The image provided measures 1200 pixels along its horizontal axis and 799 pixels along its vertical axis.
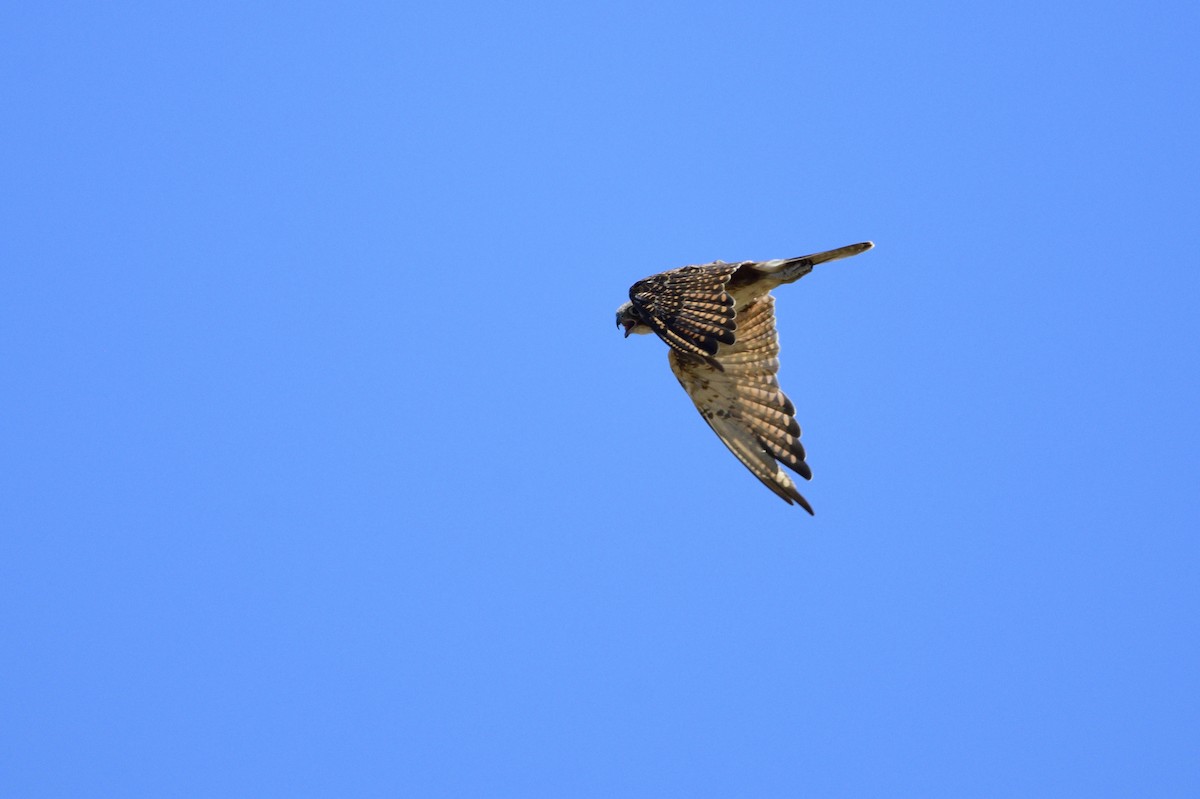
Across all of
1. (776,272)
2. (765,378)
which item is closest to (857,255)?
(776,272)

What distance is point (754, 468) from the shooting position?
53.8 feet

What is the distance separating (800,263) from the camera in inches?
616

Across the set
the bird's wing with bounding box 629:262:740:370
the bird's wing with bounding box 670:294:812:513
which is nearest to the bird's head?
the bird's wing with bounding box 670:294:812:513

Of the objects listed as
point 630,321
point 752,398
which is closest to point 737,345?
point 752,398

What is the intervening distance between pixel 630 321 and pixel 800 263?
6.42 feet

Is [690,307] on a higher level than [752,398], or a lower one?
lower

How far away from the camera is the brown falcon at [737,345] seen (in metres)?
14.4

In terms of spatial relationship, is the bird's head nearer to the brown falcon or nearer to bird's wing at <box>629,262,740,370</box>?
the brown falcon

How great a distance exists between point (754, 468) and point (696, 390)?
123cm

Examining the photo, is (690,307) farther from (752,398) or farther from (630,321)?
(752,398)

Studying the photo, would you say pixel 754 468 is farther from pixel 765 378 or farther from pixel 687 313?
pixel 687 313

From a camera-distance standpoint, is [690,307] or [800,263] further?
[800,263]

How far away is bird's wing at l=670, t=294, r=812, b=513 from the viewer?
16.3m

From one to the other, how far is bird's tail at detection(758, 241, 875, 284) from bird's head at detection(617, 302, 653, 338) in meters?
1.43
